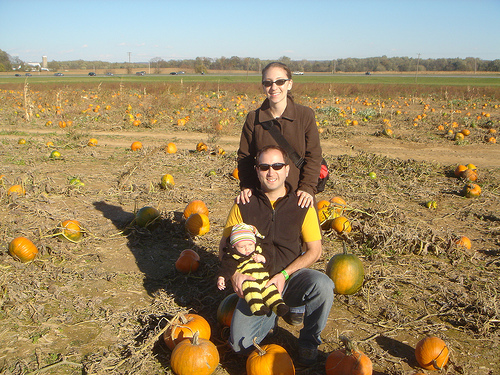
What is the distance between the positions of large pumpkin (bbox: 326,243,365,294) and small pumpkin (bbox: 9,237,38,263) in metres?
3.23

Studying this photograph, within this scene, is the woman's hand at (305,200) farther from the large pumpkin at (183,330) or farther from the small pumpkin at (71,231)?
the small pumpkin at (71,231)

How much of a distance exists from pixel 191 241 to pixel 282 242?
8.25ft

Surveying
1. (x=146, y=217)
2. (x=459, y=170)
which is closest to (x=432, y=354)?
(x=146, y=217)

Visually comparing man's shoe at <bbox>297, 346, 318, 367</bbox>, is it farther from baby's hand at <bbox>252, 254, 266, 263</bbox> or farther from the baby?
baby's hand at <bbox>252, 254, 266, 263</bbox>

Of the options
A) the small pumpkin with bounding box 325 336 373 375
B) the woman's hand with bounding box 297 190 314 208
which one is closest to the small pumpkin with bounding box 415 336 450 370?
the small pumpkin with bounding box 325 336 373 375

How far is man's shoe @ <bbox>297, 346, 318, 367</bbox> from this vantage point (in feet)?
10.0

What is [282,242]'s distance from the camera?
3.14 meters

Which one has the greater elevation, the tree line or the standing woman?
the tree line

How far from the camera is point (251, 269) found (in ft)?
9.52

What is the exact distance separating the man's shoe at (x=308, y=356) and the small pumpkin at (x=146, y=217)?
3.07m

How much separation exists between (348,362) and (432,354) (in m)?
0.71

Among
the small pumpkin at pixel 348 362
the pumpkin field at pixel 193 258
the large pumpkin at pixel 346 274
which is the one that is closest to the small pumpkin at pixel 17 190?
the pumpkin field at pixel 193 258

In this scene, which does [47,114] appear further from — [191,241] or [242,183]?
[242,183]

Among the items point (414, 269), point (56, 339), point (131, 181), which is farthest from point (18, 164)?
point (414, 269)
